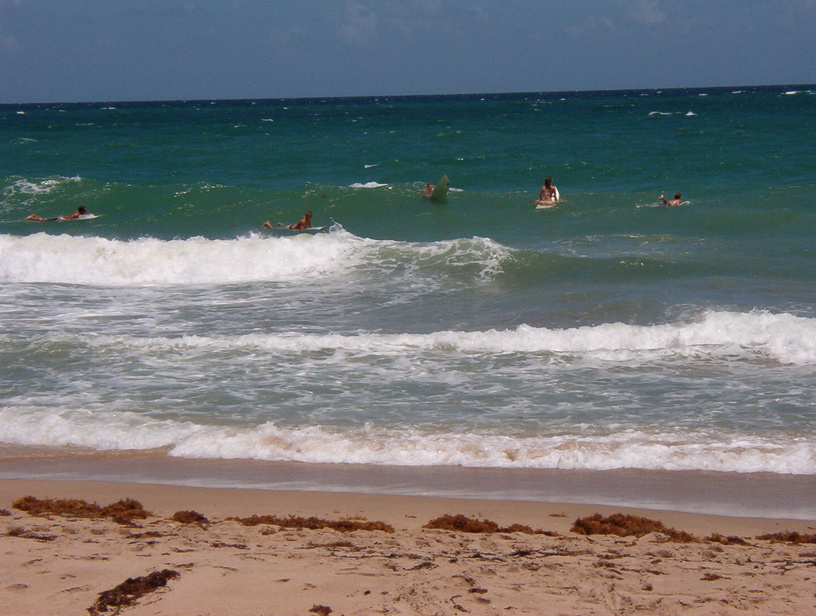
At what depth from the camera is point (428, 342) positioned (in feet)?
31.9

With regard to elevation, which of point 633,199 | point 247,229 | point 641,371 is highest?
point 633,199

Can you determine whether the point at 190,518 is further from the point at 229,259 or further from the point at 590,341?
the point at 229,259

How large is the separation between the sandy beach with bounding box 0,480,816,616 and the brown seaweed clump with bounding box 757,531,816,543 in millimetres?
27

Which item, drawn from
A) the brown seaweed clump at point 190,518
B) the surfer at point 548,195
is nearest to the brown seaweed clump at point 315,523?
the brown seaweed clump at point 190,518

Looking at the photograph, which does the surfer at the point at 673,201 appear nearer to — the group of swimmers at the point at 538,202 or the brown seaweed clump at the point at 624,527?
the group of swimmers at the point at 538,202

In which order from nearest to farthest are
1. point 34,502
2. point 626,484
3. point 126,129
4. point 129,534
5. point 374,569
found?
point 374,569 < point 129,534 < point 34,502 < point 626,484 < point 126,129

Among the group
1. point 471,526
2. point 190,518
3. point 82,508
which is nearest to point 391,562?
point 471,526

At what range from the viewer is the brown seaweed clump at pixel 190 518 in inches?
203

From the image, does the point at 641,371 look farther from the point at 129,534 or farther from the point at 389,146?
the point at 389,146

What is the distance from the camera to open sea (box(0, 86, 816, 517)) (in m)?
6.48

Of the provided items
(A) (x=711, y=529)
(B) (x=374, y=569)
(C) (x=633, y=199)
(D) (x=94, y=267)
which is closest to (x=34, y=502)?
(B) (x=374, y=569)

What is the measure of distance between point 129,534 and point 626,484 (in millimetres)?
3472

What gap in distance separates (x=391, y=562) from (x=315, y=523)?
3.00ft

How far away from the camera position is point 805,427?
273 inches
